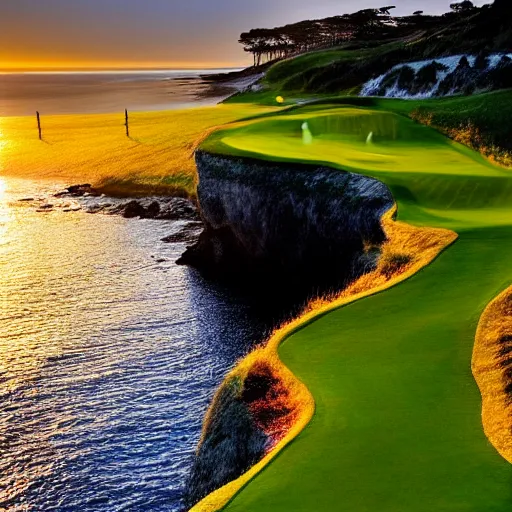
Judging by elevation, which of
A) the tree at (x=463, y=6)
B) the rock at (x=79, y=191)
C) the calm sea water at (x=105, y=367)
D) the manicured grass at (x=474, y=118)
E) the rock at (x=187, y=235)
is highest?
the tree at (x=463, y=6)

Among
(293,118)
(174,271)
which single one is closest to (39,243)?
(174,271)

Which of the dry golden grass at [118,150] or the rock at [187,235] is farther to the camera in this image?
the dry golden grass at [118,150]

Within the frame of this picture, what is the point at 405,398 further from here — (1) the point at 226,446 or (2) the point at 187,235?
(2) the point at 187,235

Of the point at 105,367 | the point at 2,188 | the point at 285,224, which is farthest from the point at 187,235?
the point at 2,188

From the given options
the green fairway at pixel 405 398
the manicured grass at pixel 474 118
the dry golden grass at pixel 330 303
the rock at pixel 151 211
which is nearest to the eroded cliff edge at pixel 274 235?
the dry golden grass at pixel 330 303

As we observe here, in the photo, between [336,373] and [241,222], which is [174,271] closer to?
[241,222]

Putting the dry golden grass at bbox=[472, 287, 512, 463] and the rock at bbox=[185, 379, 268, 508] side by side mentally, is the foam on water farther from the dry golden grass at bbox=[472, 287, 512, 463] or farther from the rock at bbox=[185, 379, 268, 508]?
the rock at bbox=[185, 379, 268, 508]

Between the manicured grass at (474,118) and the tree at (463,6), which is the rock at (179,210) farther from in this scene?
the tree at (463,6)
